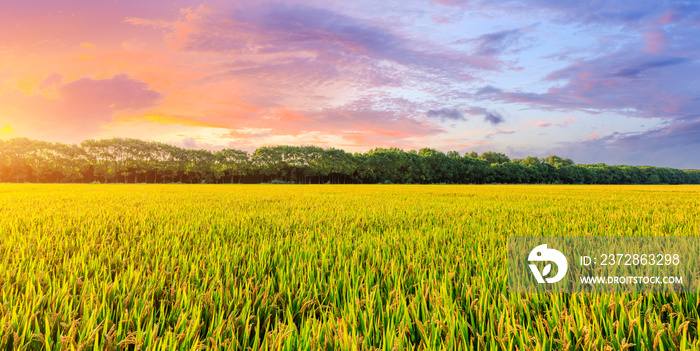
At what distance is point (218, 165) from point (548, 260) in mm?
97646

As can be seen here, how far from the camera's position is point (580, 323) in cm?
169

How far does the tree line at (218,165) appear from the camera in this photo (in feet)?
274

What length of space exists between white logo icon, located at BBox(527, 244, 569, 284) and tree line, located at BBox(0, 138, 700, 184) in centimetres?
8159

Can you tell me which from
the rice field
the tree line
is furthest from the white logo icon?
the tree line

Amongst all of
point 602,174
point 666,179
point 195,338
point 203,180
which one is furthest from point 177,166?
point 666,179

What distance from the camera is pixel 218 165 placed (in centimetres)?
9156

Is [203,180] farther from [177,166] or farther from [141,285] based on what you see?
[141,285]

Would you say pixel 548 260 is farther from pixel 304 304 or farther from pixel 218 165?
pixel 218 165

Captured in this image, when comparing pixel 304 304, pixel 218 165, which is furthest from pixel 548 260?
pixel 218 165

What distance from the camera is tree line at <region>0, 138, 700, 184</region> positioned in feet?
274

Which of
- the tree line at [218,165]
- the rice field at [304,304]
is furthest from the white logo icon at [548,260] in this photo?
the tree line at [218,165]

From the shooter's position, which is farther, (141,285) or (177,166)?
(177,166)

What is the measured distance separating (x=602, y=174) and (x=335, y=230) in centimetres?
18621

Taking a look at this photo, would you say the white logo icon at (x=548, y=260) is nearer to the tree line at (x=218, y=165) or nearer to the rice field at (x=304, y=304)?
the rice field at (x=304, y=304)
